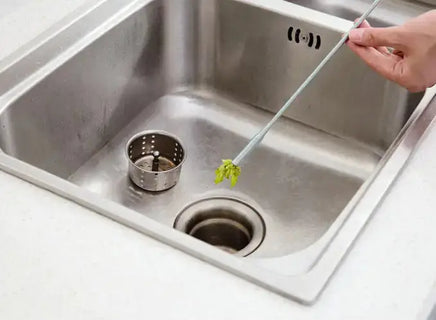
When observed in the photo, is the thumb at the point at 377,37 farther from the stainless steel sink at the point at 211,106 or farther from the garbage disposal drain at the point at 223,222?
the garbage disposal drain at the point at 223,222

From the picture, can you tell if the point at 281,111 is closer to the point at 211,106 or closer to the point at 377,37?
the point at 377,37

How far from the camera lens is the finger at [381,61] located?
0.91 metres

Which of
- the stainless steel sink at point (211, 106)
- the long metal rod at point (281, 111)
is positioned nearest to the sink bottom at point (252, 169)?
the stainless steel sink at point (211, 106)

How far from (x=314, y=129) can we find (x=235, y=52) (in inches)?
6.4

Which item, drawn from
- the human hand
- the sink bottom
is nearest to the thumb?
the human hand

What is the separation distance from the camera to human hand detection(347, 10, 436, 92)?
0.88 m

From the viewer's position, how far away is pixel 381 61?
915 mm

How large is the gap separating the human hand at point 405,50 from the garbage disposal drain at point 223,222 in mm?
257

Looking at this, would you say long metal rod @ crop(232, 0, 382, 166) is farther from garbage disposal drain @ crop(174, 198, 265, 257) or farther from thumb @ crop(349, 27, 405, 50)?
garbage disposal drain @ crop(174, 198, 265, 257)

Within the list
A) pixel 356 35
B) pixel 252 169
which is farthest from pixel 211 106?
pixel 356 35

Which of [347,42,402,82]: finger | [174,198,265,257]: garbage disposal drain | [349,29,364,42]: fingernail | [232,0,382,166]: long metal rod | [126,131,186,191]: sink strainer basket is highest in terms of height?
[349,29,364,42]: fingernail

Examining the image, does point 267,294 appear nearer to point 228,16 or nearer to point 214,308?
point 214,308

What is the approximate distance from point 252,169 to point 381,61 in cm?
25

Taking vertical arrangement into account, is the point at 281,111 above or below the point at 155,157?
above
